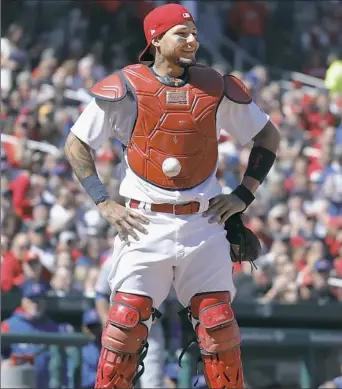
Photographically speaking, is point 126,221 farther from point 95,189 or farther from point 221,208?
A: point 221,208

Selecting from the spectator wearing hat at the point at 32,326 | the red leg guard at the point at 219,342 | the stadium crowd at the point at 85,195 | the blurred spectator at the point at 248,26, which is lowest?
the blurred spectator at the point at 248,26

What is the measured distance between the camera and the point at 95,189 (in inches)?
274

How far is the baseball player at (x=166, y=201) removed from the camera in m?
6.78

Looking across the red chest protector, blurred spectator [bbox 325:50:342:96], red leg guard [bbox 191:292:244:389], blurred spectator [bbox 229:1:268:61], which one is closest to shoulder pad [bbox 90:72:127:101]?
the red chest protector

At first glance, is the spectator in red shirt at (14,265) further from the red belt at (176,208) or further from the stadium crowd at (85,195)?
the red belt at (176,208)

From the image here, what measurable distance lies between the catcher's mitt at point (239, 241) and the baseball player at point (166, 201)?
0.38 feet

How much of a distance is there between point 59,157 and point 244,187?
7.55 metres

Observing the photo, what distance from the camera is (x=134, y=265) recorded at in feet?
22.4

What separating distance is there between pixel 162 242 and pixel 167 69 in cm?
87

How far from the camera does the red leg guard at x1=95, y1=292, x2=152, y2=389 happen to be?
675 cm

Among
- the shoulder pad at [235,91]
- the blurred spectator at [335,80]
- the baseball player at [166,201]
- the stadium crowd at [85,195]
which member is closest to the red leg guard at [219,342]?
the baseball player at [166,201]

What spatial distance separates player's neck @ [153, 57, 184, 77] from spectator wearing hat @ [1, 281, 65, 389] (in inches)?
147

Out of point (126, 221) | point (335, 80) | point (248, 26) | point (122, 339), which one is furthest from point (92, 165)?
point (248, 26)

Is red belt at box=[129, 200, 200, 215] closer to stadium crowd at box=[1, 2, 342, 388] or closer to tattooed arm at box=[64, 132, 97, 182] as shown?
tattooed arm at box=[64, 132, 97, 182]
